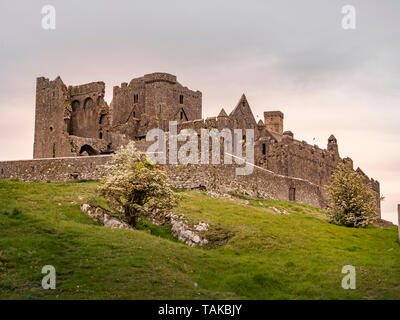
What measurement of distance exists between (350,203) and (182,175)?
13.2 m

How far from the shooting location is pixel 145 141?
65.4m

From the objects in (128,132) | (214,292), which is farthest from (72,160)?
(214,292)

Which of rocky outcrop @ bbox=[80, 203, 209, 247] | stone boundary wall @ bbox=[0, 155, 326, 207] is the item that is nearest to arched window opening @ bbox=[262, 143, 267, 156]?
stone boundary wall @ bbox=[0, 155, 326, 207]

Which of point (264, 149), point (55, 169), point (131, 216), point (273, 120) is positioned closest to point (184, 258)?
point (131, 216)

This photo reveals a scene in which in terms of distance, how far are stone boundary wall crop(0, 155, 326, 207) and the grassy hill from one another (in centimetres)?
737

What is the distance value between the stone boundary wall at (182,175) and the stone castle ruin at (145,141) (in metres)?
0.08

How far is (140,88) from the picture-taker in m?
79.9

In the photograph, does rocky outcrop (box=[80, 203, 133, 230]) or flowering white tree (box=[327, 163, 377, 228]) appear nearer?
rocky outcrop (box=[80, 203, 133, 230])

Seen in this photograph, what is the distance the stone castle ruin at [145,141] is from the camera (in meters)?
49.6

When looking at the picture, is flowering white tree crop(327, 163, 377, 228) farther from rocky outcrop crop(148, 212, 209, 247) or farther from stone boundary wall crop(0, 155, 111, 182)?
stone boundary wall crop(0, 155, 111, 182)

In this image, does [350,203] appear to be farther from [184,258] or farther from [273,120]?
[273,120]

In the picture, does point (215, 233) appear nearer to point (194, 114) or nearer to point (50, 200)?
point (50, 200)

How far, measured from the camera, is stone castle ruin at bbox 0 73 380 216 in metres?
49.6

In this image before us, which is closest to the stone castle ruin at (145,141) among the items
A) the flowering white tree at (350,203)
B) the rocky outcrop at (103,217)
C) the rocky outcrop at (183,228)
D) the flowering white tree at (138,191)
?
the flowering white tree at (350,203)
